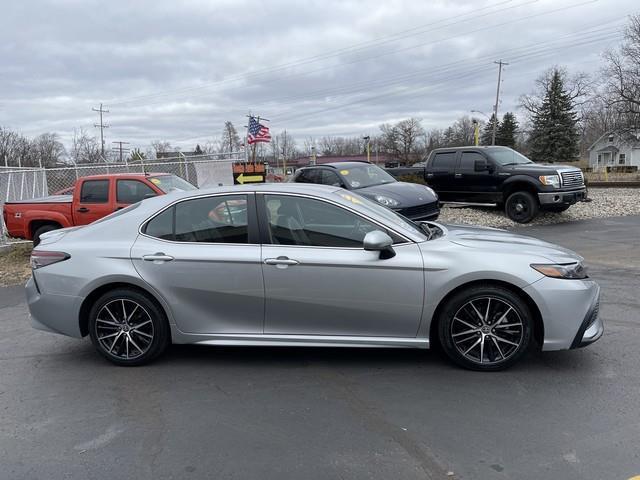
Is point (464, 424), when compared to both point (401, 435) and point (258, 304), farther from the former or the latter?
point (258, 304)

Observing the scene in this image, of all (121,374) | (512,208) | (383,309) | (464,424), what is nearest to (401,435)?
(464,424)

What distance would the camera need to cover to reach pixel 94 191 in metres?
9.72

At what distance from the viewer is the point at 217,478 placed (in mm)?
2852

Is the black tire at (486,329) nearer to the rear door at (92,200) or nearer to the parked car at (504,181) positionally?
the rear door at (92,200)

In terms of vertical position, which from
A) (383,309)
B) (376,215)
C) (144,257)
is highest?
(376,215)

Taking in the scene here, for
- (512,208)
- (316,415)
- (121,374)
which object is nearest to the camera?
(316,415)

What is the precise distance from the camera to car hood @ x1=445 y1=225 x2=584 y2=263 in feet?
13.4

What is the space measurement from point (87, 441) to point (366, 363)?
2212 mm

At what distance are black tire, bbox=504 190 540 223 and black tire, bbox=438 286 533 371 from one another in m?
9.23

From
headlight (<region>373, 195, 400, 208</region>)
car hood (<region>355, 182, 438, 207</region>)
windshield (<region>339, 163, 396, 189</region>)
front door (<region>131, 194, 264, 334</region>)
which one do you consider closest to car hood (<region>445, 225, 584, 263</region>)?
front door (<region>131, 194, 264, 334</region>)

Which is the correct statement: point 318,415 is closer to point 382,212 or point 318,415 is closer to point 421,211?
point 382,212

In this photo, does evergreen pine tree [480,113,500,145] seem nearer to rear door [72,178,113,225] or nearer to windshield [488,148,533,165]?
windshield [488,148,533,165]

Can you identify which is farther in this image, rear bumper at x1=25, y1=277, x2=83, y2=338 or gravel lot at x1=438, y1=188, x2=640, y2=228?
gravel lot at x1=438, y1=188, x2=640, y2=228

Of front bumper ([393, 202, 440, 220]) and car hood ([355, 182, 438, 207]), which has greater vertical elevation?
car hood ([355, 182, 438, 207])
